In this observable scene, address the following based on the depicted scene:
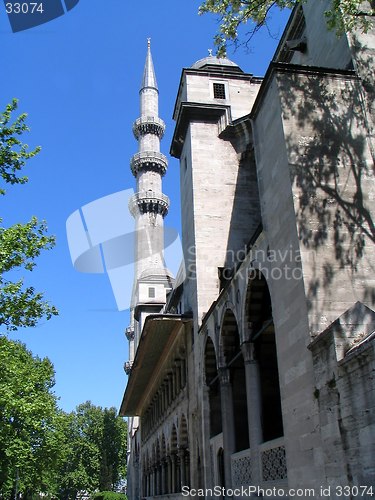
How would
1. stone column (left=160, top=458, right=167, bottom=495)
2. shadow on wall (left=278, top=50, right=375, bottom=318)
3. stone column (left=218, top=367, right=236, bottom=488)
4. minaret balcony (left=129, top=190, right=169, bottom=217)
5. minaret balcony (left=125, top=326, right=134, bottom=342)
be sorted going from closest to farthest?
1. shadow on wall (left=278, top=50, right=375, bottom=318)
2. stone column (left=218, top=367, right=236, bottom=488)
3. stone column (left=160, top=458, right=167, bottom=495)
4. minaret balcony (left=129, top=190, right=169, bottom=217)
5. minaret balcony (left=125, top=326, right=134, bottom=342)

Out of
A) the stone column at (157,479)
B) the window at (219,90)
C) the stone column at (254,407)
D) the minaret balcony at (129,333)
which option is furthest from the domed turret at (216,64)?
the minaret balcony at (129,333)

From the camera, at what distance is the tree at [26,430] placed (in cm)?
2247

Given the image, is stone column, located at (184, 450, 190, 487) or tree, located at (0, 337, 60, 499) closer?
tree, located at (0, 337, 60, 499)

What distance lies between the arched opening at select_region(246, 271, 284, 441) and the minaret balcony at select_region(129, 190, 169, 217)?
146 feet

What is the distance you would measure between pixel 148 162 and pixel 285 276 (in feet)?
174

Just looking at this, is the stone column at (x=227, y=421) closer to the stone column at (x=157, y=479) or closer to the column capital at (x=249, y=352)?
the column capital at (x=249, y=352)

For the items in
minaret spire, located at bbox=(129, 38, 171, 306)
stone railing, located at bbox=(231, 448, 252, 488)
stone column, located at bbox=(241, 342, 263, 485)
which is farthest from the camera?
minaret spire, located at bbox=(129, 38, 171, 306)

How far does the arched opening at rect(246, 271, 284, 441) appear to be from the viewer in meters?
14.0

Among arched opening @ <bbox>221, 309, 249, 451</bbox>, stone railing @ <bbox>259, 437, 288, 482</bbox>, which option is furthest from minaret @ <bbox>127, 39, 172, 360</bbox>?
stone railing @ <bbox>259, 437, 288, 482</bbox>

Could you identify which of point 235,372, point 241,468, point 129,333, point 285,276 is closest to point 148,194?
point 129,333

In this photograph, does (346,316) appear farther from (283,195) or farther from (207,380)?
(207,380)

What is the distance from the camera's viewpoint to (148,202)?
6006cm

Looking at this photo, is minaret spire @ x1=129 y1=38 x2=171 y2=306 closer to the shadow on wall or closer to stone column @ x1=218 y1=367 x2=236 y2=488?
stone column @ x1=218 y1=367 x2=236 y2=488

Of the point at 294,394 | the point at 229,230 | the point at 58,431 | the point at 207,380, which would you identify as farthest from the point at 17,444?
the point at 294,394
